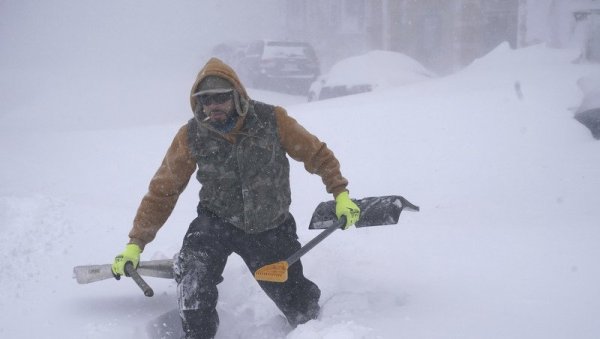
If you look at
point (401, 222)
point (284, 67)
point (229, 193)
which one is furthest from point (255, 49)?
point (229, 193)

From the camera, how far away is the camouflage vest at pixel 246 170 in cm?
243

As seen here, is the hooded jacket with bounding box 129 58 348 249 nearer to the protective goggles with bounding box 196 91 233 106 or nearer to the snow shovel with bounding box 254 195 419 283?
the protective goggles with bounding box 196 91 233 106

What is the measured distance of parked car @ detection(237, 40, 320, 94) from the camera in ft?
45.2

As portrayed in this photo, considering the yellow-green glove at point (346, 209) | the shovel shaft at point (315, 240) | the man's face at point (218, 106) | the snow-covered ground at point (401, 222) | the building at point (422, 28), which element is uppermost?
the man's face at point (218, 106)

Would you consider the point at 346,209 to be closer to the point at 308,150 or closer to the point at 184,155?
the point at 308,150

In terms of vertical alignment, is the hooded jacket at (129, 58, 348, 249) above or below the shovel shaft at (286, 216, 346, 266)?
above

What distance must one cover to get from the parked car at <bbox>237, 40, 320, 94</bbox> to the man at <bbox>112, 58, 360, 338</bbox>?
37.4ft

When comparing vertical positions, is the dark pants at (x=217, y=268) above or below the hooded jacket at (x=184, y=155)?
below

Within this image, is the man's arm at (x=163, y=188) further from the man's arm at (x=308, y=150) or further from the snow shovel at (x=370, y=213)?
the snow shovel at (x=370, y=213)

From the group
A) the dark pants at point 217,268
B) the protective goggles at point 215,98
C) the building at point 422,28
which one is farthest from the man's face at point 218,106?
the building at point 422,28

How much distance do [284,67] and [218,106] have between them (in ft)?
38.4

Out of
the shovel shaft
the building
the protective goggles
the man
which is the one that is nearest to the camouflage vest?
the man

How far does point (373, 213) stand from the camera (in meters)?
2.70

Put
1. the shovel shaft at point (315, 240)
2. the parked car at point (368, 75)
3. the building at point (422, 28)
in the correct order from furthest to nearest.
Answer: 1. the building at point (422, 28)
2. the parked car at point (368, 75)
3. the shovel shaft at point (315, 240)
